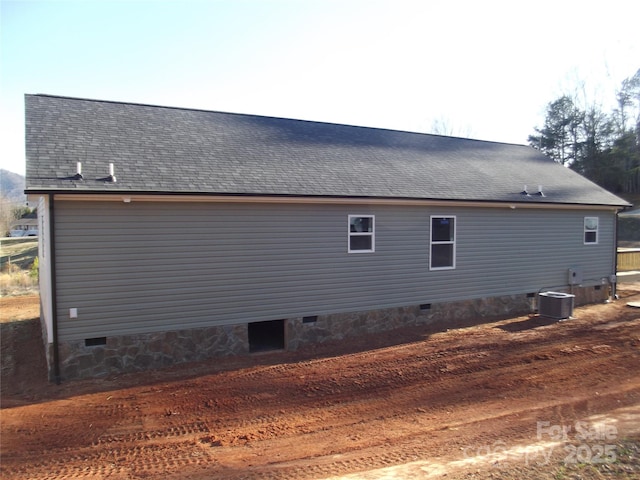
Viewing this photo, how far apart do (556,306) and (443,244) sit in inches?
150

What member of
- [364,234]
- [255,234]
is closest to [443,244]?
[364,234]

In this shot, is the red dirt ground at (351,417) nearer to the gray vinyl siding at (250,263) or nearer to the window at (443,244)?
the gray vinyl siding at (250,263)

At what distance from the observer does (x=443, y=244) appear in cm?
1188

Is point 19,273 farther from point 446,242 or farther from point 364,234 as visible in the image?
point 446,242

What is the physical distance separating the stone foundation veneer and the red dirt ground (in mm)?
296

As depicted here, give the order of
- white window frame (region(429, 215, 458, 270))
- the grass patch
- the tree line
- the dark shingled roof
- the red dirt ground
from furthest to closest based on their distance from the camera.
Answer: the tree line, the grass patch, white window frame (region(429, 215, 458, 270)), the dark shingled roof, the red dirt ground

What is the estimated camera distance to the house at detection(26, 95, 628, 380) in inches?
314

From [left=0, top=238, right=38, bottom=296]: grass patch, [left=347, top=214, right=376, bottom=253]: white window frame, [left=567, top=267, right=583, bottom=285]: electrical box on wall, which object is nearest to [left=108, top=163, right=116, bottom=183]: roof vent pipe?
[left=347, top=214, right=376, bottom=253]: white window frame

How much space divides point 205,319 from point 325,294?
2724mm

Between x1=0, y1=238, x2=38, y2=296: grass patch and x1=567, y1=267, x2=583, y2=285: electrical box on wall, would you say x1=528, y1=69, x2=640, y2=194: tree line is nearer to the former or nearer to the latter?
x1=567, y1=267, x2=583, y2=285: electrical box on wall

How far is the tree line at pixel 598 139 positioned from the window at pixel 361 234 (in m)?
37.6

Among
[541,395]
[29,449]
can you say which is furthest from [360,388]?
[29,449]

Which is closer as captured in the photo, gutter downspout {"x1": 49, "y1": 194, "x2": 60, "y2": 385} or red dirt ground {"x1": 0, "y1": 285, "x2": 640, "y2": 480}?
red dirt ground {"x1": 0, "y1": 285, "x2": 640, "y2": 480}

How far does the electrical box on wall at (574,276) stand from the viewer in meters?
14.4
